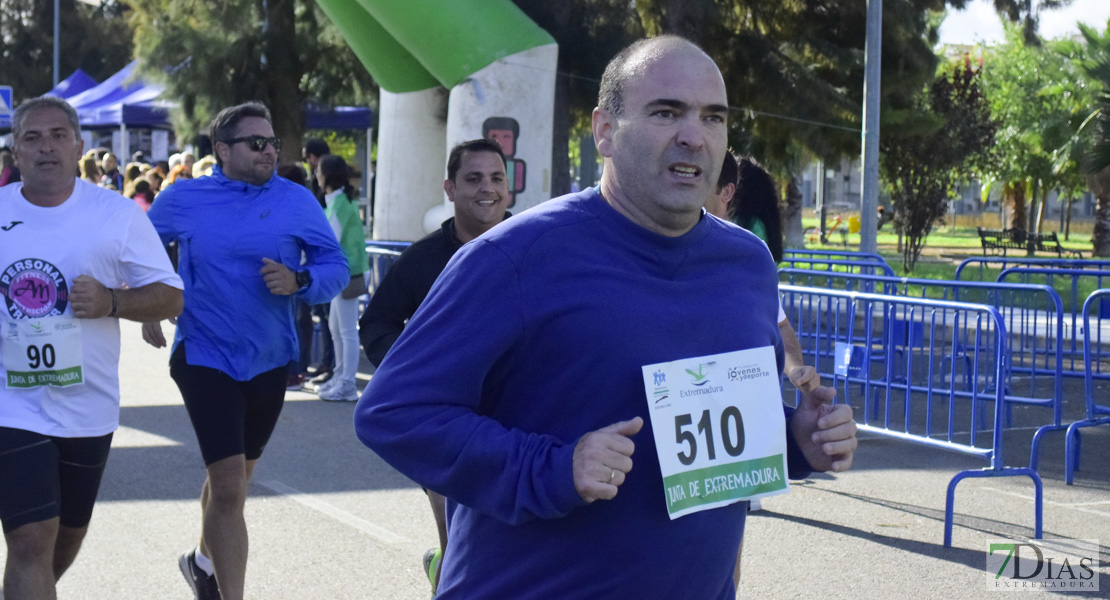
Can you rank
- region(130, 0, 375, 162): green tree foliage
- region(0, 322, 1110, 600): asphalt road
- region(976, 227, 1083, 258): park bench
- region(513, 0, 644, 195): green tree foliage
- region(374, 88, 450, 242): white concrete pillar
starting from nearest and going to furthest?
region(0, 322, 1110, 600): asphalt road → region(513, 0, 644, 195): green tree foliage → region(374, 88, 450, 242): white concrete pillar → region(130, 0, 375, 162): green tree foliage → region(976, 227, 1083, 258): park bench

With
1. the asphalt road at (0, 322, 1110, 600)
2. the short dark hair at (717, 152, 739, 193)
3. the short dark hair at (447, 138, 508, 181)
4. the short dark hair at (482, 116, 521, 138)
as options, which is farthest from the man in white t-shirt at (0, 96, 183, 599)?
the short dark hair at (482, 116, 521, 138)

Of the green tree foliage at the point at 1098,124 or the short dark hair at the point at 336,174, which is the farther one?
the green tree foliage at the point at 1098,124

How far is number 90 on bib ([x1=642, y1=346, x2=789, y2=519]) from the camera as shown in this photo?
2.26 metres

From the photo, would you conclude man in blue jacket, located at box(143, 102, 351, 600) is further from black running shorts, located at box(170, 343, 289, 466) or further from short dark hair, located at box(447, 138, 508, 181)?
short dark hair, located at box(447, 138, 508, 181)

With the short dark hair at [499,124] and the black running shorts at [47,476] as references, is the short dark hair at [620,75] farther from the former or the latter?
the short dark hair at [499,124]

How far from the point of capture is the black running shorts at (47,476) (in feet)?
12.7

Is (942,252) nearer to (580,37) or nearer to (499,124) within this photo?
(580,37)

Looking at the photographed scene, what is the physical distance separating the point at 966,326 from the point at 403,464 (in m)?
5.74

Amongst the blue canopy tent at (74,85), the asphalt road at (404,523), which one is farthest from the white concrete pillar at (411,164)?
the blue canopy tent at (74,85)

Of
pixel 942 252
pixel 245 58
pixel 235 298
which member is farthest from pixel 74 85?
pixel 235 298

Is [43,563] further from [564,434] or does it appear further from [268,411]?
[564,434]

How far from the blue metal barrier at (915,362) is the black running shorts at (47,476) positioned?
397cm

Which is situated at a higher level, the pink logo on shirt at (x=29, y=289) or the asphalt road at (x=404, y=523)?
the pink logo on shirt at (x=29, y=289)

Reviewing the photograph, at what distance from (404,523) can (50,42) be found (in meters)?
53.7
